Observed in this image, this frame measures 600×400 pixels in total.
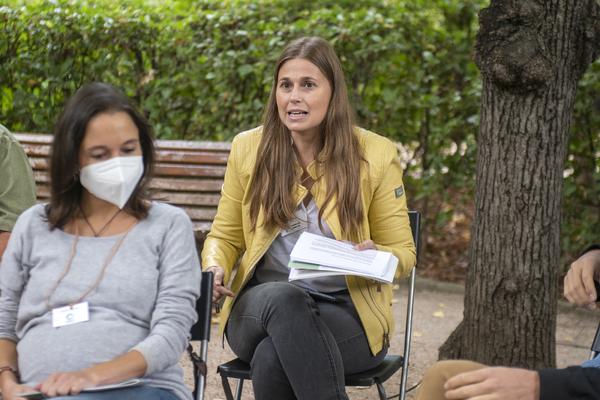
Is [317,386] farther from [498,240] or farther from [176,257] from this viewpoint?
[498,240]

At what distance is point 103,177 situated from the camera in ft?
9.73

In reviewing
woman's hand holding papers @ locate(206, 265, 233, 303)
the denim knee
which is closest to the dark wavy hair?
woman's hand holding papers @ locate(206, 265, 233, 303)

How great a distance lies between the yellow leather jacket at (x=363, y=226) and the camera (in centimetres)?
378

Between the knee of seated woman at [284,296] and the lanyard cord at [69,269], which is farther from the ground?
the lanyard cord at [69,269]

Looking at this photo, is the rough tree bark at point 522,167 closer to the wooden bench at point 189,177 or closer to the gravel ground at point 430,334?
the gravel ground at point 430,334

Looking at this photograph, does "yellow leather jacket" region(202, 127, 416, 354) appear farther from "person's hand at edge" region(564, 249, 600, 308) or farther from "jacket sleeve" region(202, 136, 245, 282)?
"person's hand at edge" region(564, 249, 600, 308)

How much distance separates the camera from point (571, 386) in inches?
97.1

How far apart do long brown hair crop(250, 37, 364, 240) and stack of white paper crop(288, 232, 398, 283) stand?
0.21 m

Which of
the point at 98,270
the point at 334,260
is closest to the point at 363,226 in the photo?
the point at 334,260

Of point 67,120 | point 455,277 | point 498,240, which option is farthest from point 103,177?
point 455,277

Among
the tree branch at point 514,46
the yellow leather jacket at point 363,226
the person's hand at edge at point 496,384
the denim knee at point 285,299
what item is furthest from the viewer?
the tree branch at point 514,46

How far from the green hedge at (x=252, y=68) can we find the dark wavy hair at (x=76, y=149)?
3.87 meters

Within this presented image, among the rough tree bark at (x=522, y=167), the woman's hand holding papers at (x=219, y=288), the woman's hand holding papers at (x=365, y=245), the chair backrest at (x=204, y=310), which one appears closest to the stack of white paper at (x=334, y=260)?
the woman's hand holding papers at (x=365, y=245)

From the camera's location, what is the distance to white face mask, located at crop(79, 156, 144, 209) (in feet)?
9.71
